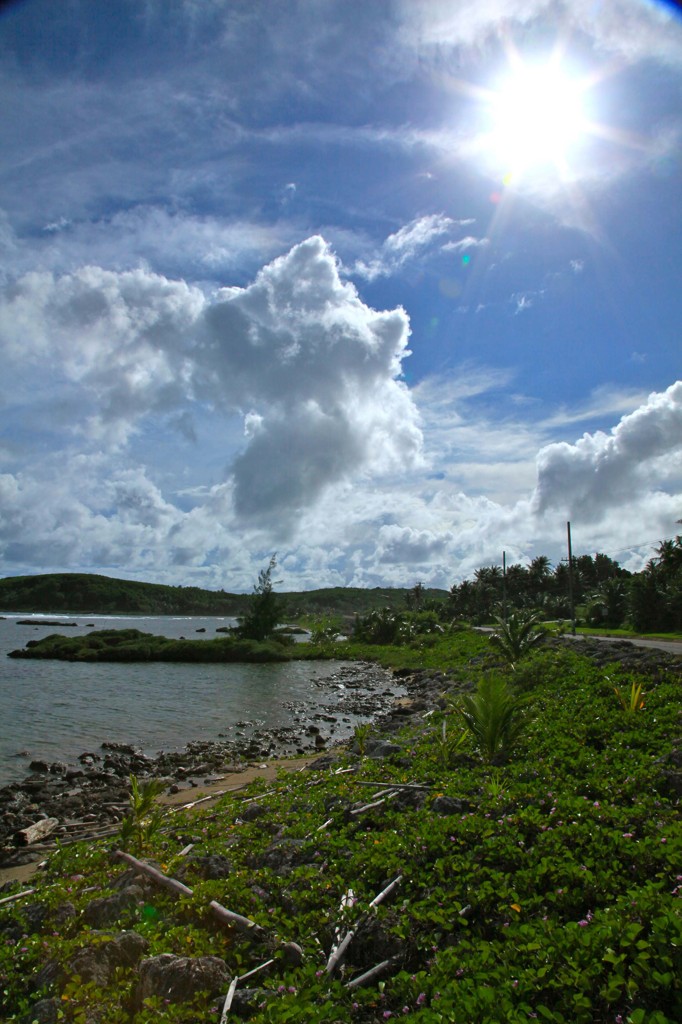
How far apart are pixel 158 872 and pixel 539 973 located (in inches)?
150

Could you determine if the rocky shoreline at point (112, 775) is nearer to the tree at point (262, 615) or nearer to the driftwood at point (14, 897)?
the driftwood at point (14, 897)

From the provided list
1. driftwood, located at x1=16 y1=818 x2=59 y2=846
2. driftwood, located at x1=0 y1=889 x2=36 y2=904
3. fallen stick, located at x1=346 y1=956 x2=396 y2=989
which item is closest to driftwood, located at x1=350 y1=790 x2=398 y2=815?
fallen stick, located at x1=346 y1=956 x2=396 y2=989

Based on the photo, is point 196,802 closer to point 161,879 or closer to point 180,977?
Result: point 161,879

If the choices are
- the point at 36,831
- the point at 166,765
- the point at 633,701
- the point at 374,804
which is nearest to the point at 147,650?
the point at 166,765

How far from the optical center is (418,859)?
5.70m

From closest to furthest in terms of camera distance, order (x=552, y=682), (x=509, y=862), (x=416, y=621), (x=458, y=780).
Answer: (x=509, y=862), (x=458, y=780), (x=552, y=682), (x=416, y=621)

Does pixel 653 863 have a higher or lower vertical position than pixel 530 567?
lower

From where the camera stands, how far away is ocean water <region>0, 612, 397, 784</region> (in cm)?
1741

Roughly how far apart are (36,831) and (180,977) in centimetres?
695

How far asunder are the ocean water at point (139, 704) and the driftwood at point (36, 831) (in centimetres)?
403

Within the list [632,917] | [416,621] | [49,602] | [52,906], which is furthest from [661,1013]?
[49,602]

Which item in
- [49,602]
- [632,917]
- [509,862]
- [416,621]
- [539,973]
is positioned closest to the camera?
[539,973]

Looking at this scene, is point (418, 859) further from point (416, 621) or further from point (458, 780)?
point (416, 621)

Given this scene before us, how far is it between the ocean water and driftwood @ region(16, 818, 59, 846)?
403 centimetres
